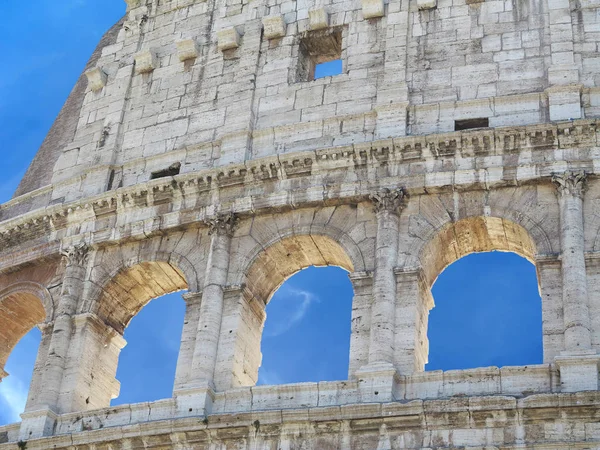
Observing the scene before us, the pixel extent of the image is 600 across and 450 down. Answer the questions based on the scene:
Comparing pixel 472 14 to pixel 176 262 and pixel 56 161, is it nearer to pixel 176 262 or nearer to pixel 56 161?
pixel 176 262

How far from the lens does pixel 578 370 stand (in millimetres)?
20203

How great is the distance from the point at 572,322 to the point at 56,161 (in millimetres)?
12258

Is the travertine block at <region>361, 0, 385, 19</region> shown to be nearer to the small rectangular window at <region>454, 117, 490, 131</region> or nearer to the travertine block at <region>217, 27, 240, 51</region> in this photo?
the travertine block at <region>217, 27, 240, 51</region>

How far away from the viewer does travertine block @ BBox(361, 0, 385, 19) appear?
26281mm

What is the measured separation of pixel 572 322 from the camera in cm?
2081

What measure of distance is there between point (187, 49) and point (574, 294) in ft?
34.5

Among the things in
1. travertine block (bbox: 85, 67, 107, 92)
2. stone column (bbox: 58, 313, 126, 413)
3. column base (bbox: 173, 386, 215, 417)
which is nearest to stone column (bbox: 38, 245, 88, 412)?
stone column (bbox: 58, 313, 126, 413)

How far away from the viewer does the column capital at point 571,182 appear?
2239 cm

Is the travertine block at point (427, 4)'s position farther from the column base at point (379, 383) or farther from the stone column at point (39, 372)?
the stone column at point (39, 372)

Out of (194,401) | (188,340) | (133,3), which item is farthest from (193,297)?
(133,3)

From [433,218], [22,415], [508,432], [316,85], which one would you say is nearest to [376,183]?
[433,218]

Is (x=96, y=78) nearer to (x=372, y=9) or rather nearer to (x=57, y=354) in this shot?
(x=372, y=9)

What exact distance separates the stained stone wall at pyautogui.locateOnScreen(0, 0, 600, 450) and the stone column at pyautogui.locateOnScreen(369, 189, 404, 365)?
39 mm

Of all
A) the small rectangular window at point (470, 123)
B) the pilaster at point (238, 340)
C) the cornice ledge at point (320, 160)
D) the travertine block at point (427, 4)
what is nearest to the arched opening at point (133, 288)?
the cornice ledge at point (320, 160)
